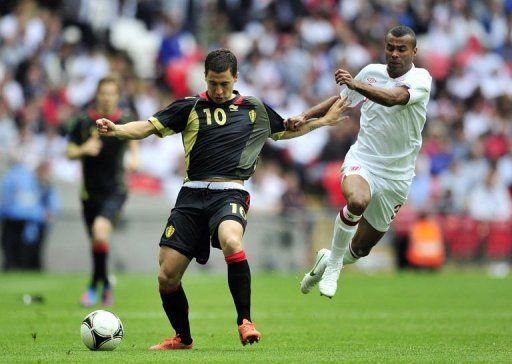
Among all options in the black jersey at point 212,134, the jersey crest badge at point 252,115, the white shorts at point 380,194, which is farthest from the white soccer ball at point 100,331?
the white shorts at point 380,194

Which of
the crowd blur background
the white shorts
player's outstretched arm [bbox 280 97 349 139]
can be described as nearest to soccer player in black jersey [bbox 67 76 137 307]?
the white shorts

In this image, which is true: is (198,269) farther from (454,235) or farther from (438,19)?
(438,19)

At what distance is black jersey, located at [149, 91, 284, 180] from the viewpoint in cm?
1000

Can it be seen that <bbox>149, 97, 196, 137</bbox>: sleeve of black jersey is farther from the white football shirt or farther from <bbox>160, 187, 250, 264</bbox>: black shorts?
the white football shirt

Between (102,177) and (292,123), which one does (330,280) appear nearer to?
(292,123)

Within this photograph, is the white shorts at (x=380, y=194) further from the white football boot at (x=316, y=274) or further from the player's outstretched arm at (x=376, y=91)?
the player's outstretched arm at (x=376, y=91)

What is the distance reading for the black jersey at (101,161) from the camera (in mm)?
15352

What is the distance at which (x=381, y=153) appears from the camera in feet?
38.7

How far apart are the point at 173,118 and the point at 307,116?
4.51 feet

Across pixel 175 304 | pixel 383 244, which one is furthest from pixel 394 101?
pixel 383 244

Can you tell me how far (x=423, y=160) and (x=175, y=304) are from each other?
15.7 meters

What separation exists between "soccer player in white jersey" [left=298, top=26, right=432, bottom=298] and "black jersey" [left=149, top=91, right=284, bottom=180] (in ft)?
4.72

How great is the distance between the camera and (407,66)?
1145cm

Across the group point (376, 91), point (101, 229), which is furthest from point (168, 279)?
point (101, 229)
